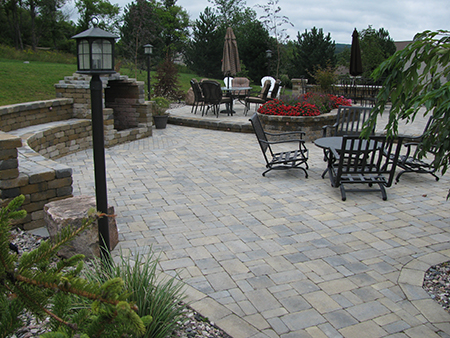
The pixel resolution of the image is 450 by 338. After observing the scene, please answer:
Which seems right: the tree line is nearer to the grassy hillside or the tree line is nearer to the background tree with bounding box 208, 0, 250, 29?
the background tree with bounding box 208, 0, 250, 29

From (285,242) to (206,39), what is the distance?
2450 centimetres

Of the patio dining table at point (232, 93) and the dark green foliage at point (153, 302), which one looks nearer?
the dark green foliage at point (153, 302)

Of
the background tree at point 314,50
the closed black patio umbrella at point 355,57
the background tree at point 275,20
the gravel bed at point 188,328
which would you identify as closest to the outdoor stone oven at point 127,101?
the gravel bed at point 188,328

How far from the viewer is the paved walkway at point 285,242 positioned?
277cm

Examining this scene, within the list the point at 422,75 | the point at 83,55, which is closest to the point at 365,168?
the point at 422,75

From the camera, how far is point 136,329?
1.15 m

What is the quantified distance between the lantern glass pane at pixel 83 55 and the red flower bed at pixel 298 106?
6.13 m

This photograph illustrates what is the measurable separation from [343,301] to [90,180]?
4203 millimetres

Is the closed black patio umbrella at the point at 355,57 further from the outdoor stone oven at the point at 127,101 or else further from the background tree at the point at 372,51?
the outdoor stone oven at the point at 127,101

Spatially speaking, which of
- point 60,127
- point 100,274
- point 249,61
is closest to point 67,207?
point 100,274

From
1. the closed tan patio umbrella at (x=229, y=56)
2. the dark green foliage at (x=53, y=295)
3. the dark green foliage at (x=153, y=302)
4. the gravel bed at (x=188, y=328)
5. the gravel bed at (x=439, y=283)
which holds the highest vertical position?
the closed tan patio umbrella at (x=229, y=56)

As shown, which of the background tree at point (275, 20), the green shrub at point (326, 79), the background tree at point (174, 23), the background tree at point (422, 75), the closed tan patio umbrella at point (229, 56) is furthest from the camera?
the background tree at point (174, 23)

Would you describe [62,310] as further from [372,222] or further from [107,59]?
[372,222]

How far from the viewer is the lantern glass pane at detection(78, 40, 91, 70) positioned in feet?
9.86
